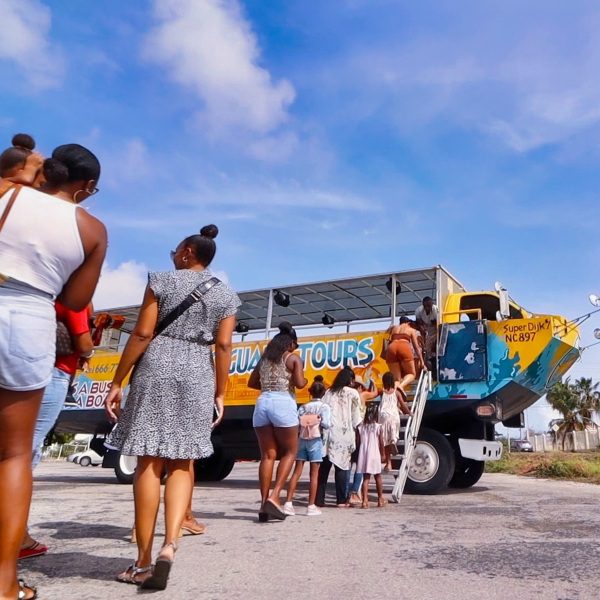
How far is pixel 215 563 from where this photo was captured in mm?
3311

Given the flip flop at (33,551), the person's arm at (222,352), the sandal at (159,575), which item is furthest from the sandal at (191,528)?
the sandal at (159,575)

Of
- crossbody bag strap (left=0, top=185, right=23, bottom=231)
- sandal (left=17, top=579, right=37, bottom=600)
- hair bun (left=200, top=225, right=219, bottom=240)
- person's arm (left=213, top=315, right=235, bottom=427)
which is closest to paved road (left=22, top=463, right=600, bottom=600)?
sandal (left=17, top=579, right=37, bottom=600)

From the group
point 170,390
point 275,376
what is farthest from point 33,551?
point 275,376

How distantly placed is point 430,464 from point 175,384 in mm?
5647

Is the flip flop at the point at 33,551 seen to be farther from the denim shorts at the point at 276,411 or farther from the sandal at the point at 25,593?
the denim shorts at the point at 276,411

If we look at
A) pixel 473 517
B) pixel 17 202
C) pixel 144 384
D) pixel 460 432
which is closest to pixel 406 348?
pixel 460 432

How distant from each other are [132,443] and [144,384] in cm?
31

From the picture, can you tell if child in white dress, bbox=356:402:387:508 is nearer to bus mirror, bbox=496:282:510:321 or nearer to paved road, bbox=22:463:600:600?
paved road, bbox=22:463:600:600

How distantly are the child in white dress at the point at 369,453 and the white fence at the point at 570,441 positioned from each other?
41.6 m

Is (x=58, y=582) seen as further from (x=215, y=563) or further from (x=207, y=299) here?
(x=207, y=299)

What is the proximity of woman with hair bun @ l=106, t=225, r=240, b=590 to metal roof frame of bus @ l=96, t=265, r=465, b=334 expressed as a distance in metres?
6.40

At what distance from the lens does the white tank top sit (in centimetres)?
221

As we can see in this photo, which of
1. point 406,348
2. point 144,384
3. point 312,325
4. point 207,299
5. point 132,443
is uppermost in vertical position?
point 312,325

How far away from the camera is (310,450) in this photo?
6.01 metres
